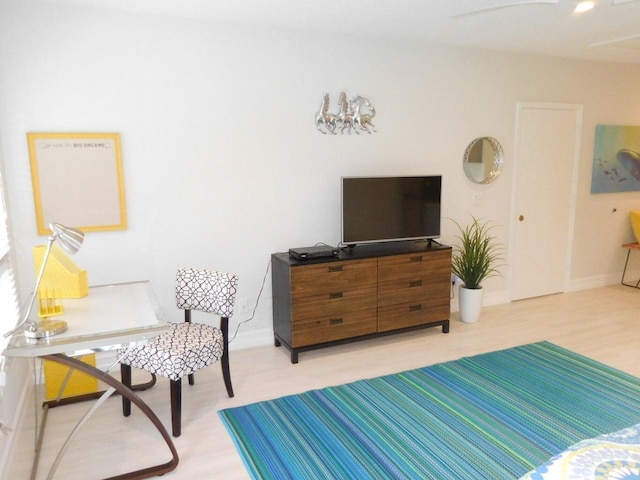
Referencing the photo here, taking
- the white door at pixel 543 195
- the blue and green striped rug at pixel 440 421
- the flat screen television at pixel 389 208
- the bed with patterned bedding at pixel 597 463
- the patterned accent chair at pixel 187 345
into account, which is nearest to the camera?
the bed with patterned bedding at pixel 597 463

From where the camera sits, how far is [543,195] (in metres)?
5.12

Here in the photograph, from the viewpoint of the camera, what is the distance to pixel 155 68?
3.38 m

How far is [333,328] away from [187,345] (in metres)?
1.32

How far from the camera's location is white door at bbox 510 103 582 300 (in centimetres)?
494

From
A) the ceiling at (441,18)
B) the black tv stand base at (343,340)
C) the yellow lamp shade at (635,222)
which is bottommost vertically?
the black tv stand base at (343,340)

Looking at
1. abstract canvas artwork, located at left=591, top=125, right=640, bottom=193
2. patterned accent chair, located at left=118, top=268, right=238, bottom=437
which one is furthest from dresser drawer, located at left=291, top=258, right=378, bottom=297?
abstract canvas artwork, located at left=591, top=125, right=640, bottom=193

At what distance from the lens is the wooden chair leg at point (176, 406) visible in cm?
265

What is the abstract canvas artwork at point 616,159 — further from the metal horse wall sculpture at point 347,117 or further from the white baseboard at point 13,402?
the white baseboard at point 13,402

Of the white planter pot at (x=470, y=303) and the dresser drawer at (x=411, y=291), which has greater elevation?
the dresser drawer at (x=411, y=291)

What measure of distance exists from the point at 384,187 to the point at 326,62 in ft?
3.66

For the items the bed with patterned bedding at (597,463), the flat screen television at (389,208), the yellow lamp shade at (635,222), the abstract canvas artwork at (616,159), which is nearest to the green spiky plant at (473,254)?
the flat screen television at (389,208)

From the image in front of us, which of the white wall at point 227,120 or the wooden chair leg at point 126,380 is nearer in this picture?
the wooden chair leg at point 126,380

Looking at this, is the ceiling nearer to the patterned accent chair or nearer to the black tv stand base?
the patterned accent chair

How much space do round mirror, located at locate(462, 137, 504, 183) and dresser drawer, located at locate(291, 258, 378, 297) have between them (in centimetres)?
158
